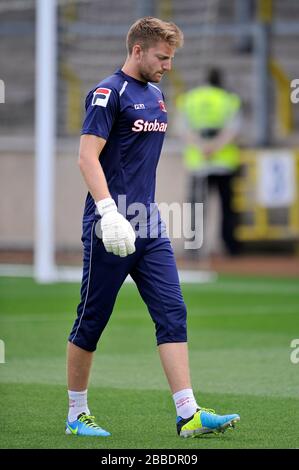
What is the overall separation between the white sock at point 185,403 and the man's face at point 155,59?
1.59m

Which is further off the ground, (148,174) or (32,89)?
(32,89)

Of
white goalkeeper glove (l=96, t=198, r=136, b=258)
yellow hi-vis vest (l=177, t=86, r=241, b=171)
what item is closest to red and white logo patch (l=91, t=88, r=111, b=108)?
white goalkeeper glove (l=96, t=198, r=136, b=258)

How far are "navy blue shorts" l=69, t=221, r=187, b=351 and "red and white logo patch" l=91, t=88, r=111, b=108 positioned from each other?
0.61m

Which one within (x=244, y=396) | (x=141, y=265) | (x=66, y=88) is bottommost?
(x=244, y=396)

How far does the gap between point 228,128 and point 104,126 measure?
43.0ft

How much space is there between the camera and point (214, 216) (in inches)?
808

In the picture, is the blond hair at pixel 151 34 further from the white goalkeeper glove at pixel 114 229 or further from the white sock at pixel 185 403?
the white sock at pixel 185 403

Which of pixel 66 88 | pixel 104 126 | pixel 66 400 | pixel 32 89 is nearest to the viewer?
pixel 104 126

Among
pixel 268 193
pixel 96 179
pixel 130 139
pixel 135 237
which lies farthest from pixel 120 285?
pixel 268 193

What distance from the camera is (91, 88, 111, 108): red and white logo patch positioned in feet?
20.8

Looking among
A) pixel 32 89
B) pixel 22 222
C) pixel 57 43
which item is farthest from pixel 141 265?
pixel 32 89

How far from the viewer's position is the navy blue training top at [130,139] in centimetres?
645

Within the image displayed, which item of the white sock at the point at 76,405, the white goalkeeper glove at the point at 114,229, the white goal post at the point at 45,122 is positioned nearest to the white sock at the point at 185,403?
the white sock at the point at 76,405

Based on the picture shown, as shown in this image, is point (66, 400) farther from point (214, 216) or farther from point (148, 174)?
point (214, 216)
